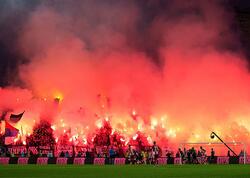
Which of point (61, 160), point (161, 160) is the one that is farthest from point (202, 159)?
point (61, 160)

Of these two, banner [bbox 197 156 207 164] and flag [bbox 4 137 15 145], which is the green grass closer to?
banner [bbox 197 156 207 164]

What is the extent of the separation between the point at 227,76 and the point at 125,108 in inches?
591

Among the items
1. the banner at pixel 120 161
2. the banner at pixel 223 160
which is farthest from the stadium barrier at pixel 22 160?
the banner at pixel 223 160

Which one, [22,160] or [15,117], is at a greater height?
[15,117]

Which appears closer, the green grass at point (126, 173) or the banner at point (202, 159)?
the green grass at point (126, 173)

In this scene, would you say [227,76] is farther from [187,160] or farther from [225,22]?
[187,160]

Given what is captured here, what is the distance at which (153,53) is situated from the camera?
3108 inches

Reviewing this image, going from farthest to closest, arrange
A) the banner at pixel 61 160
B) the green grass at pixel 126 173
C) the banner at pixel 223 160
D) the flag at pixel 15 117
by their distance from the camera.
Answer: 1. the flag at pixel 15 117
2. the banner at pixel 61 160
3. the banner at pixel 223 160
4. the green grass at pixel 126 173

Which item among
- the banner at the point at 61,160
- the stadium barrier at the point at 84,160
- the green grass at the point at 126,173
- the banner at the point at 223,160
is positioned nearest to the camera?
the green grass at the point at 126,173

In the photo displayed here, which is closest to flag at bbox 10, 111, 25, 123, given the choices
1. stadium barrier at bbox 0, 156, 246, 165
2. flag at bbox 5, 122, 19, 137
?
flag at bbox 5, 122, 19, 137

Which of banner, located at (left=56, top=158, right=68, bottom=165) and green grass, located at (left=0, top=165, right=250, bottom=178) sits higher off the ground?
banner, located at (left=56, top=158, right=68, bottom=165)

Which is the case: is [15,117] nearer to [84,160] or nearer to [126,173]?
[84,160]

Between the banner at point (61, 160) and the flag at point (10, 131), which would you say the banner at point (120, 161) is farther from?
the flag at point (10, 131)

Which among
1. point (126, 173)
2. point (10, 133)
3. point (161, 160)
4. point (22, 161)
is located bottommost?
point (126, 173)
